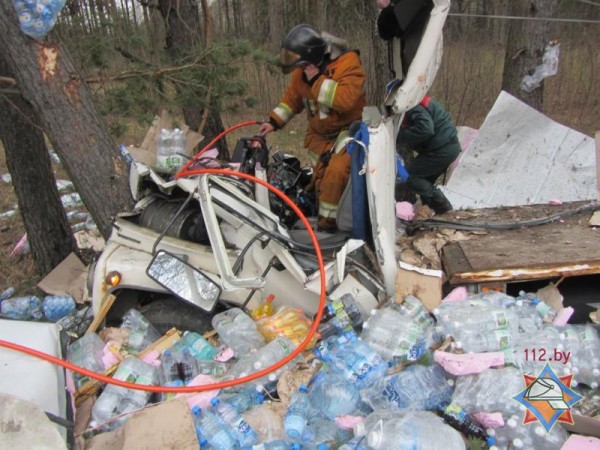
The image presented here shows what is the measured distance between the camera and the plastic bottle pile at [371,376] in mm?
2525

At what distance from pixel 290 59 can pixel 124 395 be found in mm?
2552

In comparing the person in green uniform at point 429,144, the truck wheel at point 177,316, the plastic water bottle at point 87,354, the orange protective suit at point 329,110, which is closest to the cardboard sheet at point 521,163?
the person in green uniform at point 429,144

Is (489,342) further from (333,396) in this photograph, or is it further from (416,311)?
(333,396)

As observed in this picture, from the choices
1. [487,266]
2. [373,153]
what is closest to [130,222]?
[373,153]

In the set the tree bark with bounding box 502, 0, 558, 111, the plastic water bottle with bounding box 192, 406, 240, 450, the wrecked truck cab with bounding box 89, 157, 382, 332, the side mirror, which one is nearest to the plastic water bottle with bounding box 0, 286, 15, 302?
the wrecked truck cab with bounding box 89, 157, 382, 332

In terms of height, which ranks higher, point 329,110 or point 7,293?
point 329,110

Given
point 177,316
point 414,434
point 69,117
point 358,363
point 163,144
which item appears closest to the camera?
point 414,434

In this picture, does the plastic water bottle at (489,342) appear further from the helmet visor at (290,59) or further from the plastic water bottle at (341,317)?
the helmet visor at (290,59)

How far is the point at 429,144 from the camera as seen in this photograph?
4.60 m

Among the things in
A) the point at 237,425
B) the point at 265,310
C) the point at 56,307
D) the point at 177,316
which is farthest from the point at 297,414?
the point at 56,307

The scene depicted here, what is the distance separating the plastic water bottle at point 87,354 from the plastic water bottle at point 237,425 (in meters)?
0.87

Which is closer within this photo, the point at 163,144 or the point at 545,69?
the point at 163,144

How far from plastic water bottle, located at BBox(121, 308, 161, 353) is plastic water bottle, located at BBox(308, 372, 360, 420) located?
113 centimetres

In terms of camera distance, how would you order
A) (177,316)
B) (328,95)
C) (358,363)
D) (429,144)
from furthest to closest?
(429,144) < (328,95) < (177,316) < (358,363)
